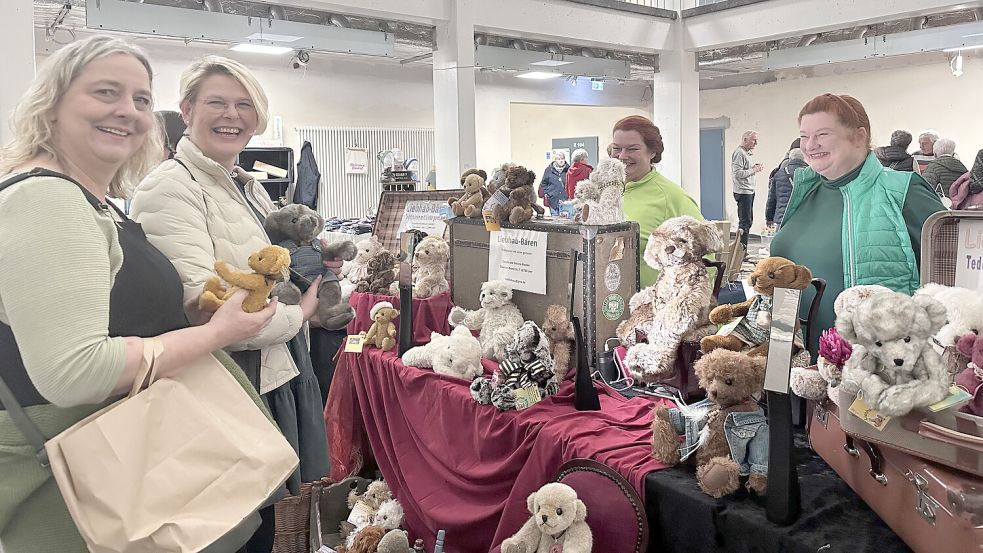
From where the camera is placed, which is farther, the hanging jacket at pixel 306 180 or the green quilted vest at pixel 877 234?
the hanging jacket at pixel 306 180

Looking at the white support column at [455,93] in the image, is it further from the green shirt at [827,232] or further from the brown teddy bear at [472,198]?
the green shirt at [827,232]

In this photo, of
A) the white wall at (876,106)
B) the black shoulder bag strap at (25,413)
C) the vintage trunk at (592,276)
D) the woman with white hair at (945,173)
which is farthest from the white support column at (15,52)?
the white wall at (876,106)

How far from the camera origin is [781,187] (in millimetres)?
8445

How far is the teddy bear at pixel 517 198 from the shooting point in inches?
99.3

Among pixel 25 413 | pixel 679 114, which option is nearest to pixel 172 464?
pixel 25 413

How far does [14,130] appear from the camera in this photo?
1202 millimetres

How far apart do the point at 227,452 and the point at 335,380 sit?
1938 mm

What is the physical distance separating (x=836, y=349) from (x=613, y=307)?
981mm

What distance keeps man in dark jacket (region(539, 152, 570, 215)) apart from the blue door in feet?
15.4

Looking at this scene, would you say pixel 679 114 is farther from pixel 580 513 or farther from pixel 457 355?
pixel 580 513

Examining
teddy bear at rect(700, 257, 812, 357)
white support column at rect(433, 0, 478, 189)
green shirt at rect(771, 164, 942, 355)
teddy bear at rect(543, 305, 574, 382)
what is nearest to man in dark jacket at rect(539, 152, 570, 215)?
white support column at rect(433, 0, 478, 189)

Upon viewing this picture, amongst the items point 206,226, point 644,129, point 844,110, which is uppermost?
point 644,129

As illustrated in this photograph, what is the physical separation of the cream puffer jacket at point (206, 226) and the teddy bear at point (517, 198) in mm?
977

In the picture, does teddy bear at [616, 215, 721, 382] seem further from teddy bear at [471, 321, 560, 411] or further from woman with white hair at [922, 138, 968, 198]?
woman with white hair at [922, 138, 968, 198]
